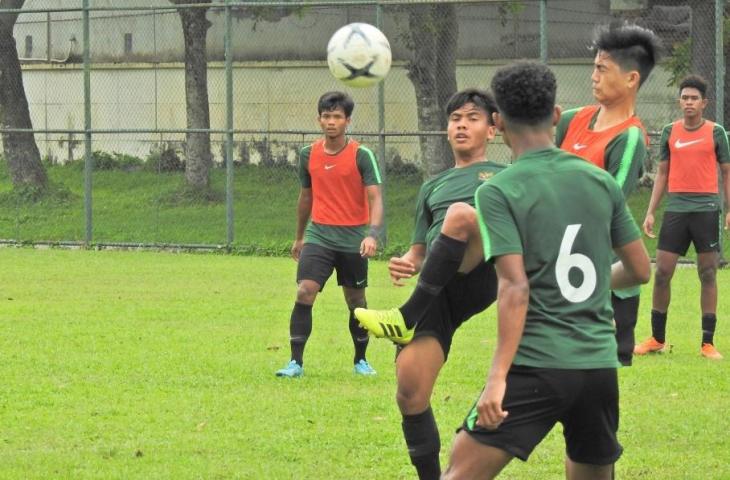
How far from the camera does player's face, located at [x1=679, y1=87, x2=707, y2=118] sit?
1118 cm

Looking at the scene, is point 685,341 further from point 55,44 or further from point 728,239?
point 55,44

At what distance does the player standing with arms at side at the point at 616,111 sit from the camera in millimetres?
6211

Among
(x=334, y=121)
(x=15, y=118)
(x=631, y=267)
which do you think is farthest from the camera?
(x=15, y=118)

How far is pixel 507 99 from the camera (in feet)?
15.7

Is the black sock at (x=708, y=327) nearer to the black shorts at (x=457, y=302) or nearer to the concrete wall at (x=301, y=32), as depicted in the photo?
the black shorts at (x=457, y=302)

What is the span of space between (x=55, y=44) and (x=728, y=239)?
1552 cm

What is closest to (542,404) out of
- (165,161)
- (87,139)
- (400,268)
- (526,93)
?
(526,93)

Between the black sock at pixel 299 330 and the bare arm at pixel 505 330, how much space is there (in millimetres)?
5810

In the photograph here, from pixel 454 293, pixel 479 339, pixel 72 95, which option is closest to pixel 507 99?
pixel 454 293

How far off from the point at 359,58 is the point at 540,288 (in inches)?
262

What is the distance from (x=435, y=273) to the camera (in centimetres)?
607

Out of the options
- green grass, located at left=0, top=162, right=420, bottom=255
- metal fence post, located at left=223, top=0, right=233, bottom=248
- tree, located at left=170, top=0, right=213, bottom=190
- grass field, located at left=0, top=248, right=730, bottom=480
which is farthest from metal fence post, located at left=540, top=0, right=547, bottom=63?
tree, located at left=170, top=0, right=213, bottom=190

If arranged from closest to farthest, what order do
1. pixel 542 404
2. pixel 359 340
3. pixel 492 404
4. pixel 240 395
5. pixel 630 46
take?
pixel 492 404, pixel 542 404, pixel 630 46, pixel 240 395, pixel 359 340

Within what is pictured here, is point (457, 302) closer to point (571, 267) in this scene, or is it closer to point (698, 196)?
point (571, 267)
